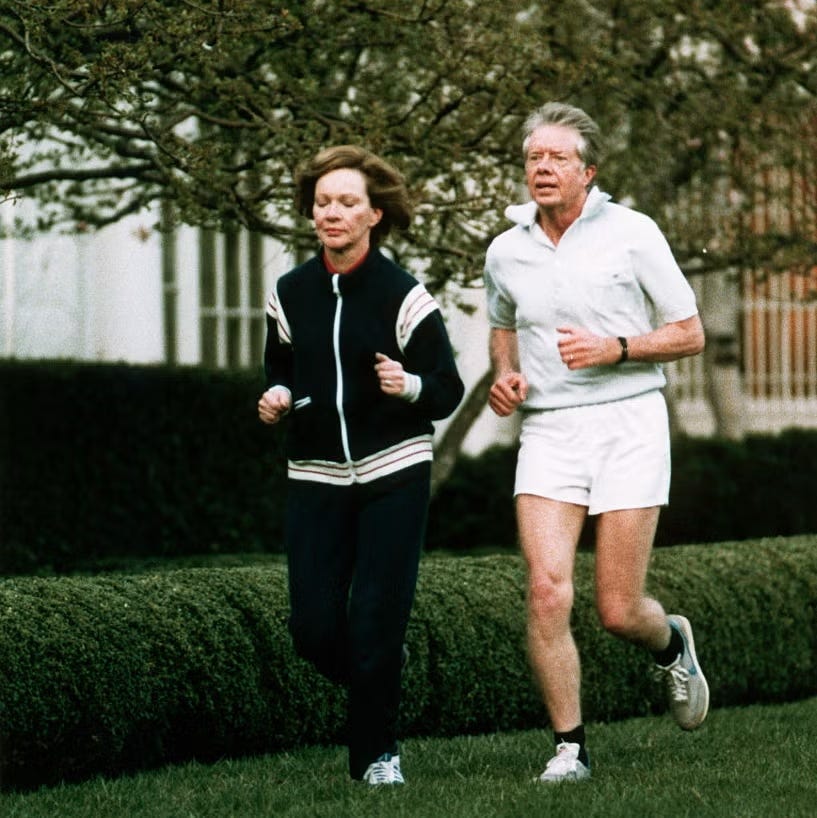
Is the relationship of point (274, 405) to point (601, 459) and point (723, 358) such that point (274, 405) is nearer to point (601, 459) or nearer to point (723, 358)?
point (601, 459)

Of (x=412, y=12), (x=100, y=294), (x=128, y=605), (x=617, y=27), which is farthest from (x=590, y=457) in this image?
(x=100, y=294)

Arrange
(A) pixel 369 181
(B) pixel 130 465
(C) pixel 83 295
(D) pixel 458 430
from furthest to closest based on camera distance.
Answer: (C) pixel 83 295, (B) pixel 130 465, (D) pixel 458 430, (A) pixel 369 181


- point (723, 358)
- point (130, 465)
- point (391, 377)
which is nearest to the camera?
point (391, 377)

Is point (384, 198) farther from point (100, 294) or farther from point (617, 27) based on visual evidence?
point (100, 294)

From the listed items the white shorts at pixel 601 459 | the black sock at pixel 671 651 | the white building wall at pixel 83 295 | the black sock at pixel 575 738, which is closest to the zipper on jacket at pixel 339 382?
the white shorts at pixel 601 459

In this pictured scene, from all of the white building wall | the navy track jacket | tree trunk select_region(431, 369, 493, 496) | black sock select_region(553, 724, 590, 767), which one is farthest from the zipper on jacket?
the white building wall

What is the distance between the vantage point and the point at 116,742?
6383mm

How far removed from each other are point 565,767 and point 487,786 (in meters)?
0.25

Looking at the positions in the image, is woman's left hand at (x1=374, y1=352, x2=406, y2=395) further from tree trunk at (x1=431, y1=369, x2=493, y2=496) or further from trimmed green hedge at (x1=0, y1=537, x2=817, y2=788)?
tree trunk at (x1=431, y1=369, x2=493, y2=496)

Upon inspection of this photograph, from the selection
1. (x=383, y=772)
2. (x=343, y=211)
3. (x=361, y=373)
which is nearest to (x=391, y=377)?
(x=361, y=373)

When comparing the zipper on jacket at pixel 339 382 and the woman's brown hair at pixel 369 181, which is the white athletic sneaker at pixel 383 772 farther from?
the woman's brown hair at pixel 369 181

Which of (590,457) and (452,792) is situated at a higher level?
(590,457)

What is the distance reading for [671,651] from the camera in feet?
21.1

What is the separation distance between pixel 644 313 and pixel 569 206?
1.26 feet
